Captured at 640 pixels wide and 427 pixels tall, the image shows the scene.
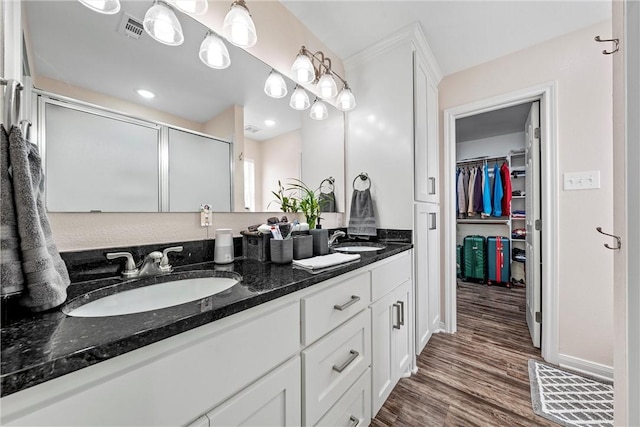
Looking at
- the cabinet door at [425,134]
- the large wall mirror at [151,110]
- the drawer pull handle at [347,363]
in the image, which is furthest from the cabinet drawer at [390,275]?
the large wall mirror at [151,110]

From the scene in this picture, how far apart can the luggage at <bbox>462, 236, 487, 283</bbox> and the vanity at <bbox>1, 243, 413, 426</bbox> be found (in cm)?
330

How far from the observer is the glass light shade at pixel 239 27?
112 cm

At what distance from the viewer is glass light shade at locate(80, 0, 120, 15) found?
0.82 metres

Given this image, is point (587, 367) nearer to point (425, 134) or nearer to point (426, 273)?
point (426, 273)

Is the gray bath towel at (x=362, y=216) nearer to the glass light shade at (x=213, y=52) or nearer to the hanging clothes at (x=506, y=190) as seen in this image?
the glass light shade at (x=213, y=52)

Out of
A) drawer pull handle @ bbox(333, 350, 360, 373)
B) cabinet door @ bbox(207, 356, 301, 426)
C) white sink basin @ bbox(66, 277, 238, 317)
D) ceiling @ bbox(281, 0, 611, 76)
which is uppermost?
ceiling @ bbox(281, 0, 611, 76)

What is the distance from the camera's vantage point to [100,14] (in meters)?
0.85

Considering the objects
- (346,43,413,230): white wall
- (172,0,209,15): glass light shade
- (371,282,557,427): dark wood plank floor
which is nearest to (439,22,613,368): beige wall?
(371,282,557,427): dark wood plank floor

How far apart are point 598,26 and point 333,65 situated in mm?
1774

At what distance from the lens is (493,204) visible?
3.69 meters

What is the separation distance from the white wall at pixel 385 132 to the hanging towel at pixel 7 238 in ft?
5.59

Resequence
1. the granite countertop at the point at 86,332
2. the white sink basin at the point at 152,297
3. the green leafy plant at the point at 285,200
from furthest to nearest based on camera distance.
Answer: the green leafy plant at the point at 285,200 < the white sink basin at the point at 152,297 < the granite countertop at the point at 86,332

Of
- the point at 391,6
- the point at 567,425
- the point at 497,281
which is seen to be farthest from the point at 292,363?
the point at 497,281

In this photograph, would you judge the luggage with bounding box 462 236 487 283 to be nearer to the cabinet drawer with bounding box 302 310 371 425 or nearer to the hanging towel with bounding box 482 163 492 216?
the hanging towel with bounding box 482 163 492 216
